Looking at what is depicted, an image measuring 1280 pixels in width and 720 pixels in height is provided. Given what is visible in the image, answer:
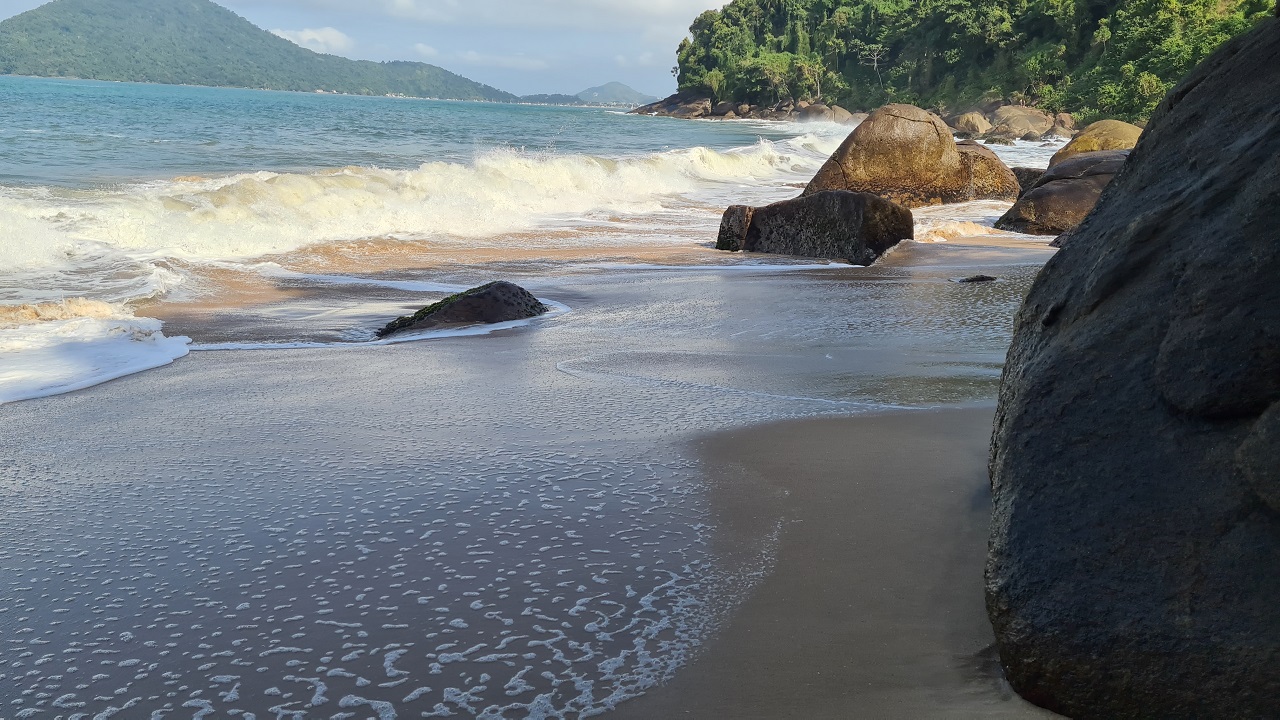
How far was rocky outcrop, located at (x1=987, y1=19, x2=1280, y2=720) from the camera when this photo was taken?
5.49 feet

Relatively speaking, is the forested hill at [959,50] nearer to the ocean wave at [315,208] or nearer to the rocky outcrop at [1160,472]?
the ocean wave at [315,208]

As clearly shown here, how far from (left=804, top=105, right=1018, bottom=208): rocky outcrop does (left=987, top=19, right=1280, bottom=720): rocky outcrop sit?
13.5 m

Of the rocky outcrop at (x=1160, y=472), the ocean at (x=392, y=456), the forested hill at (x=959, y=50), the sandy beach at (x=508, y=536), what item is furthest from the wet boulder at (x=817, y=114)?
the rocky outcrop at (x=1160, y=472)

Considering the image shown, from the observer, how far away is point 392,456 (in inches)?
129

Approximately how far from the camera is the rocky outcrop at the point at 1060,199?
12.2 metres

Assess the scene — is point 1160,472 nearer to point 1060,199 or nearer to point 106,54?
point 1060,199

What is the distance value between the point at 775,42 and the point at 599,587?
406ft

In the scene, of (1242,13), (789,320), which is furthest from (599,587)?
(1242,13)

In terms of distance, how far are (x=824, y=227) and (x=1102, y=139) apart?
9.39 meters

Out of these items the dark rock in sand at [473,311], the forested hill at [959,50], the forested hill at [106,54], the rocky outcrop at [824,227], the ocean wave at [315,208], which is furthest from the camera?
the forested hill at [106,54]

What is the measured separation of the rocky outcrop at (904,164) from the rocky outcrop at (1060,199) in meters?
2.66

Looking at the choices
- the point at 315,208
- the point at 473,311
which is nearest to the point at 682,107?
the point at 315,208

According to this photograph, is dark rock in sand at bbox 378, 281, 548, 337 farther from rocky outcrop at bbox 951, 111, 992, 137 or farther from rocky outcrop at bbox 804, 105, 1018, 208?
rocky outcrop at bbox 951, 111, 992, 137

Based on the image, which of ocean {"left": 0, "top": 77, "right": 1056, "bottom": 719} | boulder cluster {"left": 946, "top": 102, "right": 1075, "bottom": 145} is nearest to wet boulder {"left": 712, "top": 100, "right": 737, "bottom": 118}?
boulder cluster {"left": 946, "top": 102, "right": 1075, "bottom": 145}
